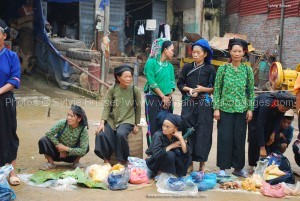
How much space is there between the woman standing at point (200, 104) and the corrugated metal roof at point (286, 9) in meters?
10.1

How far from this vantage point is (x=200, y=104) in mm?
4945

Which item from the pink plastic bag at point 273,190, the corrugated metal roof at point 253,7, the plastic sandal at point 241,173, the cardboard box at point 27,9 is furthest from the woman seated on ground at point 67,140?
the corrugated metal roof at point 253,7

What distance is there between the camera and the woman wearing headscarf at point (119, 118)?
4.93m

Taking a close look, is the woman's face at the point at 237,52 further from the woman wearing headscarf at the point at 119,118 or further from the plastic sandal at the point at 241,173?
the plastic sandal at the point at 241,173

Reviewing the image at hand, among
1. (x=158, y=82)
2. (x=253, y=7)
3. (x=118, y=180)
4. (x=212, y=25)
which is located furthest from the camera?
(x=212, y=25)

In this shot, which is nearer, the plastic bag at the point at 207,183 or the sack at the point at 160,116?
A: the plastic bag at the point at 207,183

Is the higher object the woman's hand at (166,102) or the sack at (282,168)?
the woman's hand at (166,102)

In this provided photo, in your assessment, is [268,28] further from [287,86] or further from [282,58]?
[287,86]

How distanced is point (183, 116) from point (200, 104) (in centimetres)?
26

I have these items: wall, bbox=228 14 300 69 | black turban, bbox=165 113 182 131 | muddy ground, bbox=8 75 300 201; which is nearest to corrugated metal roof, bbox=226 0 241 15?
wall, bbox=228 14 300 69

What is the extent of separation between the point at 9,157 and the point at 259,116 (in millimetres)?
2887

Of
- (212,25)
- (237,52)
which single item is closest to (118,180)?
(237,52)

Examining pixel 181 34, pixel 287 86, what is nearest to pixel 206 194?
pixel 287 86

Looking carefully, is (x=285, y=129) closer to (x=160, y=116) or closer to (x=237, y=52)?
(x=237, y=52)
